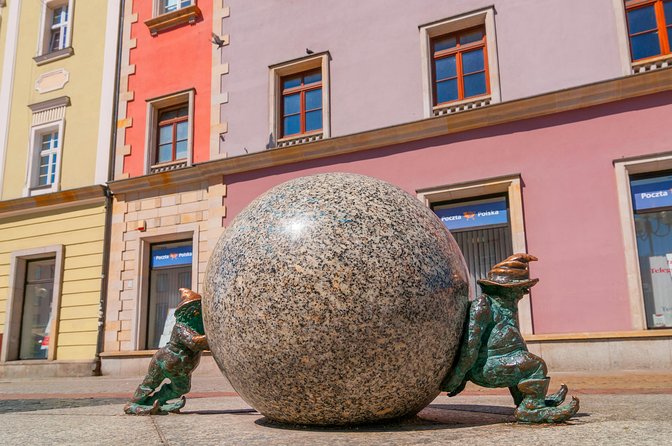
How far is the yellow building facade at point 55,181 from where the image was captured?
15641mm

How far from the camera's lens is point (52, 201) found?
16.6 metres

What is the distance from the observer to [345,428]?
140 inches

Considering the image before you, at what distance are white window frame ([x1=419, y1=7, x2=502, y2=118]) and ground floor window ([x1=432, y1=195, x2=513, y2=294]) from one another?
79.9 inches

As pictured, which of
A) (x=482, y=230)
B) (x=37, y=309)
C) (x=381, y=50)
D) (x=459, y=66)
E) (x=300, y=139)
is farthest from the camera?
(x=37, y=309)

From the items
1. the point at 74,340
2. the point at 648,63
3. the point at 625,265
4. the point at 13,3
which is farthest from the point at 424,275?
the point at 13,3

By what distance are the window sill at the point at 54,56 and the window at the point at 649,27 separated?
15.0 metres

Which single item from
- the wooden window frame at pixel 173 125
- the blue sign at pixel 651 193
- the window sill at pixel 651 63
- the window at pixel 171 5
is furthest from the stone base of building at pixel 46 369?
the window sill at pixel 651 63

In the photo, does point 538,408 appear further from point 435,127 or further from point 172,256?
point 172,256

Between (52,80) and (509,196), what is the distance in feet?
46.1

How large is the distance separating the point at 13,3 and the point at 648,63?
739 inches

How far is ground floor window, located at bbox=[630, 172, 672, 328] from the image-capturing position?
33.7ft

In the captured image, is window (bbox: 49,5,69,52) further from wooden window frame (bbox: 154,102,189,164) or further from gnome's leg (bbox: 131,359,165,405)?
gnome's leg (bbox: 131,359,165,405)

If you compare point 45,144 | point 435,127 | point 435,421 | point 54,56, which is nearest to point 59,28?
point 54,56

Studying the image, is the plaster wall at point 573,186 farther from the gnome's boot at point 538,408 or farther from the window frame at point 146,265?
the gnome's boot at point 538,408
